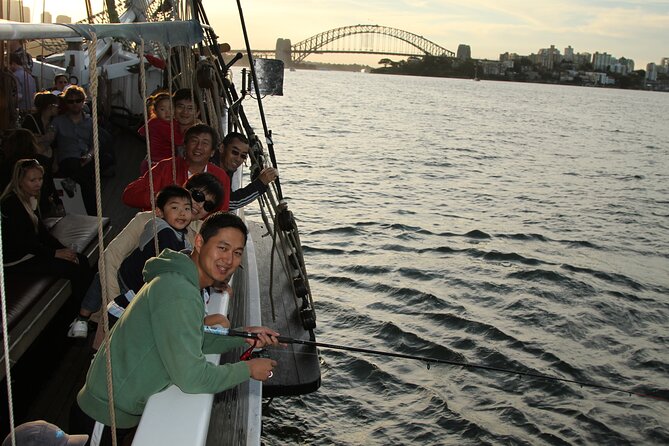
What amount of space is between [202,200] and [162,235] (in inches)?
13.4

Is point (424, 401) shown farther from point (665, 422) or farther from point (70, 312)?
point (70, 312)

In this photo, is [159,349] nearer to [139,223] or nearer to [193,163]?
[139,223]

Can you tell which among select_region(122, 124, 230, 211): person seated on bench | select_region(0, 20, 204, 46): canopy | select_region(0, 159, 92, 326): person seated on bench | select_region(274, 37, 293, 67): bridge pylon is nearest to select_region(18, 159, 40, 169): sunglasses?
select_region(0, 159, 92, 326): person seated on bench

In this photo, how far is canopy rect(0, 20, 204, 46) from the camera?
→ 160 centimetres

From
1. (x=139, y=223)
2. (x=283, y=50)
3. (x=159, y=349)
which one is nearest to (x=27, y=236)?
(x=139, y=223)

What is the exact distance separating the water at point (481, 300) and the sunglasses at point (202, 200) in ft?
7.99

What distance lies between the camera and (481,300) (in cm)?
884

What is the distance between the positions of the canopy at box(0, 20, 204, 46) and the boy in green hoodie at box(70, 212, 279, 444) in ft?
1.99

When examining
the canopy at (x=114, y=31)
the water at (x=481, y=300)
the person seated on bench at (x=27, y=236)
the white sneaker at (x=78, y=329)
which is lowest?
the water at (x=481, y=300)

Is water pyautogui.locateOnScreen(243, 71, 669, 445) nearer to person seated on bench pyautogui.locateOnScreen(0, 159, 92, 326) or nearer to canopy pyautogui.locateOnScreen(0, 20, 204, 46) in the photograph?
person seated on bench pyautogui.locateOnScreen(0, 159, 92, 326)

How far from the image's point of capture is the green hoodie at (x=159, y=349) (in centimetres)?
193

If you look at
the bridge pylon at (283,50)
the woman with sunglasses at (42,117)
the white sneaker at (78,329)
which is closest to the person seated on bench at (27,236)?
the white sneaker at (78,329)

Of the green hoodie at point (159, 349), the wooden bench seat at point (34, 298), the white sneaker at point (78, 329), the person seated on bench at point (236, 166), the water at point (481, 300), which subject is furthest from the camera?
the water at point (481, 300)

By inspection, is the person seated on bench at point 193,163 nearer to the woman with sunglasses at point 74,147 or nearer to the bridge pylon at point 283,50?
the woman with sunglasses at point 74,147
